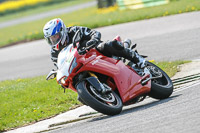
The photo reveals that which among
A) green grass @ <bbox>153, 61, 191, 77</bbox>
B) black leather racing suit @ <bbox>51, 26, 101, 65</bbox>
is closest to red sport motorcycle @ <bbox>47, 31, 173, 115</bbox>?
black leather racing suit @ <bbox>51, 26, 101, 65</bbox>

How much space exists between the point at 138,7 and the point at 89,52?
568 inches

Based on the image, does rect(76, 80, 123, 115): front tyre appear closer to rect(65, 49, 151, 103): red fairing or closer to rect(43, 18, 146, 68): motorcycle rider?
rect(65, 49, 151, 103): red fairing

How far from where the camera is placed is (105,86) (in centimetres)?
671

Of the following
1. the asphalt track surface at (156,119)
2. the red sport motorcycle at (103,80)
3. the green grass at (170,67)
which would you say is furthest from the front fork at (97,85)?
the green grass at (170,67)

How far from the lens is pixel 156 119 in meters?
5.76

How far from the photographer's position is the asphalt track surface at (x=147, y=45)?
11.6 meters

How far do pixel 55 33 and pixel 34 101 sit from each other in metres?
2.55

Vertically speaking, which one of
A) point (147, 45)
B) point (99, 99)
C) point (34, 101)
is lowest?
point (147, 45)

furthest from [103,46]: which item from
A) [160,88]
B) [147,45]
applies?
[147,45]

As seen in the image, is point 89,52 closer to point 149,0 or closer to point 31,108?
point 31,108

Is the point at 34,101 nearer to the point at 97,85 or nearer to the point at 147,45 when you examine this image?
the point at 97,85

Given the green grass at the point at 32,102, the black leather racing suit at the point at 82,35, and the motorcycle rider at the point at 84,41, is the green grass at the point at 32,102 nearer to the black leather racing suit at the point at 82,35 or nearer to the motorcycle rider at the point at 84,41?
the black leather racing suit at the point at 82,35

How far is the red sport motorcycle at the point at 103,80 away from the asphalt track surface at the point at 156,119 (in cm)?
17

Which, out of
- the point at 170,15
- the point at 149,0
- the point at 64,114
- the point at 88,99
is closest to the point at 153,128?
the point at 88,99
